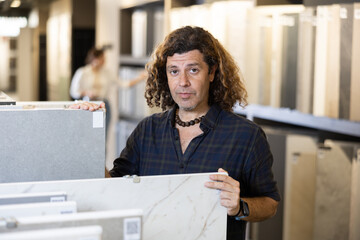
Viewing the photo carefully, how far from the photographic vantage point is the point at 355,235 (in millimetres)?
2221

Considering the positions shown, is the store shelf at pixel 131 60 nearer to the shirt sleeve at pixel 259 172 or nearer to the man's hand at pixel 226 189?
the shirt sleeve at pixel 259 172

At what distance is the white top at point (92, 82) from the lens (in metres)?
5.43

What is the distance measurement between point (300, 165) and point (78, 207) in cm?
163

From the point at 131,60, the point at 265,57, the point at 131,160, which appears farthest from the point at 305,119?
the point at 131,60

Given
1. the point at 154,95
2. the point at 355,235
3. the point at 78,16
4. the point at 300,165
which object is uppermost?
the point at 78,16

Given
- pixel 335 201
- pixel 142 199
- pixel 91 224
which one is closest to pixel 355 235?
pixel 335 201

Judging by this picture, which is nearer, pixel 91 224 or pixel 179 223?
pixel 91 224

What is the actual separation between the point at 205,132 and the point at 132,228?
73 cm

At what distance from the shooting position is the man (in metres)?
1.58

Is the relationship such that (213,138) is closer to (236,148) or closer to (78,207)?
(236,148)

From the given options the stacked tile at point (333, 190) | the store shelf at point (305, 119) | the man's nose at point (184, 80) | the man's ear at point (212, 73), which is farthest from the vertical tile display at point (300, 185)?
the man's nose at point (184, 80)

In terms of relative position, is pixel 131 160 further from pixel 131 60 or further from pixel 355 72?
pixel 131 60

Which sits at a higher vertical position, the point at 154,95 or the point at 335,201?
the point at 154,95

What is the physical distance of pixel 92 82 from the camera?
548 centimetres
